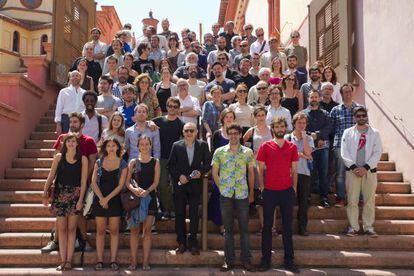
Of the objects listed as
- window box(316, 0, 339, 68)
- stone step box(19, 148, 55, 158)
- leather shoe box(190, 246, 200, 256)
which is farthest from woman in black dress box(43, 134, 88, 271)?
window box(316, 0, 339, 68)

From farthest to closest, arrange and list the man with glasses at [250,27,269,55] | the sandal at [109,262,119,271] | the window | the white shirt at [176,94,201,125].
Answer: the man with glasses at [250,27,269,55] → the window → the white shirt at [176,94,201,125] → the sandal at [109,262,119,271]

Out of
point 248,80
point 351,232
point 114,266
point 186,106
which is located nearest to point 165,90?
point 186,106

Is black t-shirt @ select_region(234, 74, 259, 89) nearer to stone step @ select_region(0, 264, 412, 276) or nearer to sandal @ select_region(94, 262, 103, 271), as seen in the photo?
stone step @ select_region(0, 264, 412, 276)

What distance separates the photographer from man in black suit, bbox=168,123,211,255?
6199 millimetres

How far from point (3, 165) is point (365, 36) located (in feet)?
Result: 23.9

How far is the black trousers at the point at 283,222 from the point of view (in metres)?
5.95

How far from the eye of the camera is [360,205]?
7.21m

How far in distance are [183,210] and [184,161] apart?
0.64 m

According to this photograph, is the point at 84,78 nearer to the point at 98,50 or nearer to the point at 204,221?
the point at 98,50

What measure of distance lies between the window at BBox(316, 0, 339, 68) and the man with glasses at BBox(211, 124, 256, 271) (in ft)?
17.6

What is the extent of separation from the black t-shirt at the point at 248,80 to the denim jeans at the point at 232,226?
143 inches

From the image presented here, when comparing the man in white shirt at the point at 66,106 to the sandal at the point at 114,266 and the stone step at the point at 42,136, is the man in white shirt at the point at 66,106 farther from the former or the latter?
the sandal at the point at 114,266

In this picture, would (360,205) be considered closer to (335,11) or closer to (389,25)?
(389,25)

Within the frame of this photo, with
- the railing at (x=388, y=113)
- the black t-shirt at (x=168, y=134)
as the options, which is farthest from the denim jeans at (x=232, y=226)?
the railing at (x=388, y=113)
